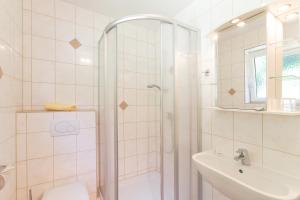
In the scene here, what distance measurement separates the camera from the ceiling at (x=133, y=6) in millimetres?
1541

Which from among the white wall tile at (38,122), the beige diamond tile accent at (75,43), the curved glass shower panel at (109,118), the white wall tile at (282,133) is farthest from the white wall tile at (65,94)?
the white wall tile at (282,133)

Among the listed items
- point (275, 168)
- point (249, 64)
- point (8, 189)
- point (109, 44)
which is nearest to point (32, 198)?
point (8, 189)

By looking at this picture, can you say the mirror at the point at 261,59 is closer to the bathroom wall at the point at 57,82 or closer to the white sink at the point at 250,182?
the white sink at the point at 250,182

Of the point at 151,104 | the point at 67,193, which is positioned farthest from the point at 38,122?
the point at 151,104

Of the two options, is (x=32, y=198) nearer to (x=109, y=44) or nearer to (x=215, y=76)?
(x=109, y=44)

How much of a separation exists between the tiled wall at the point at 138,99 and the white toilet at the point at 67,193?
401 mm

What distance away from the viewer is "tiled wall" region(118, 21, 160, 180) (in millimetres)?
1329

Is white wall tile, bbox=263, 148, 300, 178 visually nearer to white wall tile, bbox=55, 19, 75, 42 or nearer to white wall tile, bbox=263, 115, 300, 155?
white wall tile, bbox=263, 115, 300, 155

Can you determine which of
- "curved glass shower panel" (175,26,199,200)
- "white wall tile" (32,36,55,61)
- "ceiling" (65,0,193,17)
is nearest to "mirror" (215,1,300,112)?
"curved glass shower panel" (175,26,199,200)

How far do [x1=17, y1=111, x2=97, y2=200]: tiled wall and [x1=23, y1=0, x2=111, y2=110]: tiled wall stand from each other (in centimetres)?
21

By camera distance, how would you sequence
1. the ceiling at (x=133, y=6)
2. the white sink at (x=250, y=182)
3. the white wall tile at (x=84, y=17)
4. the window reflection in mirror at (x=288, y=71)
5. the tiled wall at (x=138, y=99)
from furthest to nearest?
the white wall tile at (x=84, y=17) < the ceiling at (x=133, y=6) < the tiled wall at (x=138, y=99) < the window reflection in mirror at (x=288, y=71) < the white sink at (x=250, y=182)

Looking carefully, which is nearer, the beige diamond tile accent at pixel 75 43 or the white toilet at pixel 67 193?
the white toilet at pixel 67 193

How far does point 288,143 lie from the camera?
2.76 ft

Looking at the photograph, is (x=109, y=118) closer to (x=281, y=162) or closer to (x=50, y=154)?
(x=50, y=154)
